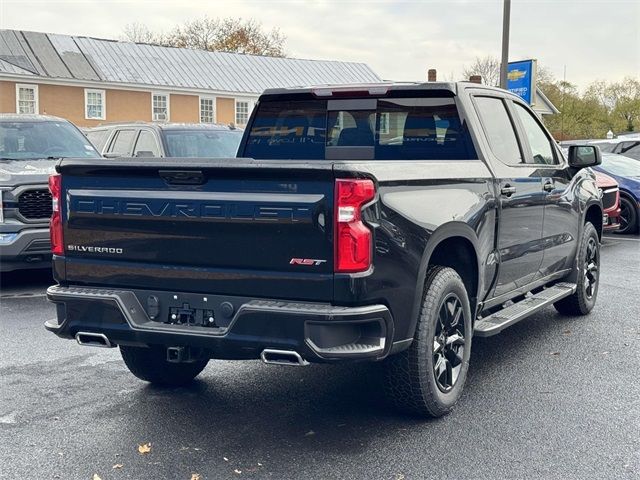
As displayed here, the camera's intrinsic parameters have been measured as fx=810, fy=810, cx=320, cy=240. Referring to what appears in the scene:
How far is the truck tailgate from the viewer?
3900 mm

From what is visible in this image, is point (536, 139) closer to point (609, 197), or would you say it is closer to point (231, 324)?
point (231, 324)

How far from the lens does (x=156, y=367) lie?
5316mm

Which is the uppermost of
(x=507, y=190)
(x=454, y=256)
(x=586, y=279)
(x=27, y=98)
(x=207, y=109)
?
(x=27, y=98)

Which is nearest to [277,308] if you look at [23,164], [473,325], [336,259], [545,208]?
[336,259]

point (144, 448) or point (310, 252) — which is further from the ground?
point (310, 252)

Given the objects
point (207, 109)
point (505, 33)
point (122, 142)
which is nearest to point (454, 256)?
point (122, 142)

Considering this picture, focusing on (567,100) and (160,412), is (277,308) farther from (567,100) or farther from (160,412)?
(567,100)

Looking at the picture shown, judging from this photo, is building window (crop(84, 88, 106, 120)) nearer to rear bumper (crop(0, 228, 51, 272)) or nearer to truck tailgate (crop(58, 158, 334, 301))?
rear bumper (crop(0, 228, 51, 272))

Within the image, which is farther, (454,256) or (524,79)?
(524,79)

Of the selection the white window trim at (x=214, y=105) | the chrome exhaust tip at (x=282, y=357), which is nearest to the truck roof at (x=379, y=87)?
the chrome exhaust tip at (x=282, y=357)

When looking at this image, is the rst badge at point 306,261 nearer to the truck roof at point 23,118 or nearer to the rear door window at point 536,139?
the rear door window at point 536,139

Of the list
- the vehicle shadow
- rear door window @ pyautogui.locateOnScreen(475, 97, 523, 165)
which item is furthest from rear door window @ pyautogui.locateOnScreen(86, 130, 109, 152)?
rear door window @ pyautogui.locateOnScreen(475, 97, 523, 165)

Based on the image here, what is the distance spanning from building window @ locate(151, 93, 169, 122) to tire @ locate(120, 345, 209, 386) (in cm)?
3927

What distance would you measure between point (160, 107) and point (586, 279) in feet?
127
